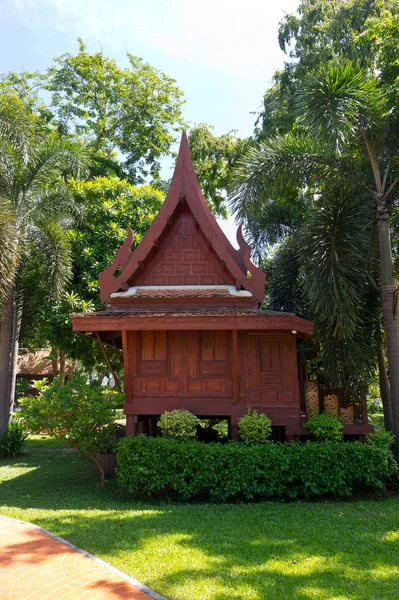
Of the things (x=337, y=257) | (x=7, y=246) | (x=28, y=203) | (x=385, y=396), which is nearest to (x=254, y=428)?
(x=337, y=257)

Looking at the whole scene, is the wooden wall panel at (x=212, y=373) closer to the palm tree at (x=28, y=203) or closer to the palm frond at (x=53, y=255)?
the palm frond at (x=53, y=255)

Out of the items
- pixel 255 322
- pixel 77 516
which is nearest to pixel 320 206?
pixel 255 322

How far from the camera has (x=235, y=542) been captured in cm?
597

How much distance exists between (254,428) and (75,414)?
366cm

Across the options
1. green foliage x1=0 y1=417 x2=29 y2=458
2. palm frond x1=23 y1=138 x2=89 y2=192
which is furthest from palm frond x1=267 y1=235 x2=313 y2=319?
green foliage x1=0 y1=417 x2=29 y2=458

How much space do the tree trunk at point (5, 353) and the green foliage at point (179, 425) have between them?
720 centimetres

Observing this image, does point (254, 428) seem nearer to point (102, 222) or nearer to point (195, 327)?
point (195, 327)

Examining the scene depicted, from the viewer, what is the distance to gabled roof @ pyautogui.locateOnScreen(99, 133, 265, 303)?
11305 millimetres

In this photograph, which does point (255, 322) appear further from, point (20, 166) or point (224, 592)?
point (20, 166)

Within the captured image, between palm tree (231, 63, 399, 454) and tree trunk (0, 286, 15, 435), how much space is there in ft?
26.4

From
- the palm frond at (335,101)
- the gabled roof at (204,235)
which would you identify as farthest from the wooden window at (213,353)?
the palm frond at (335,101)

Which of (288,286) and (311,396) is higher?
(288,286)

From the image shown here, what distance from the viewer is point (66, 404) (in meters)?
9.20

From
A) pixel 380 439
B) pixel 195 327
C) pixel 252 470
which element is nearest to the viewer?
pixel 252 470
